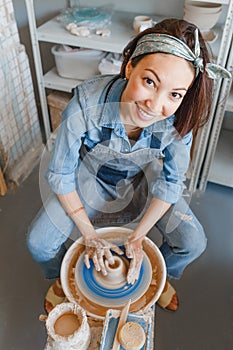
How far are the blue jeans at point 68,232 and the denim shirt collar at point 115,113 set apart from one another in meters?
0.27

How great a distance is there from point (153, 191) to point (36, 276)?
2.04 ft

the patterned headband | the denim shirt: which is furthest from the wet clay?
the patterned headband

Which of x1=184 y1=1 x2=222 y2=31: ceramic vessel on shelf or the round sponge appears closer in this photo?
the round sponge

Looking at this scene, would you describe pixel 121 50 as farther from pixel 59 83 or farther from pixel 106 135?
pixel 106 135

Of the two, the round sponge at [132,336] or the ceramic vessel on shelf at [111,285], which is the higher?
the round sponge at [132,336]

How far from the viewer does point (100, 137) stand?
100cm

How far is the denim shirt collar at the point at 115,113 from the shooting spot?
948mm

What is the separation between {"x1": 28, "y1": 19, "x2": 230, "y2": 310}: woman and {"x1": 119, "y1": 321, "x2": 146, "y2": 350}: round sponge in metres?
0.18

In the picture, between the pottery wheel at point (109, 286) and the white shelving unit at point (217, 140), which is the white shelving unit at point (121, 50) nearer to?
the white shelving unit at point (217, 140)

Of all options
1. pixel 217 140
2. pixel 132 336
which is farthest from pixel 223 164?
pixel 132 336

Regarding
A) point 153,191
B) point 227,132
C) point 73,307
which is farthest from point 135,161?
point 227,132

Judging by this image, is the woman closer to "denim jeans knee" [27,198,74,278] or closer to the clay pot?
"denim jeans knee" [27,198,74,278]

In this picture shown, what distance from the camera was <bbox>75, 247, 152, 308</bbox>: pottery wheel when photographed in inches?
36.5

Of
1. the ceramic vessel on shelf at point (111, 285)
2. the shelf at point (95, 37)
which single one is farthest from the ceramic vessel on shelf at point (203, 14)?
the ceramic vessel on shelf at point (111, 285)
